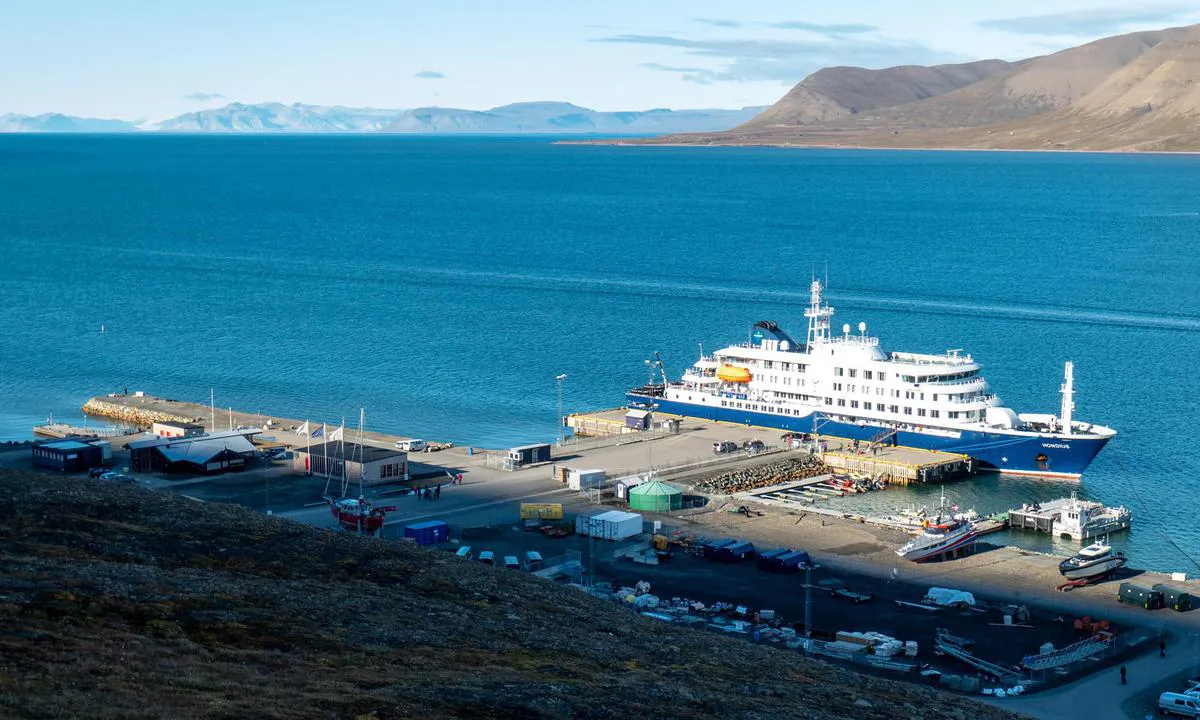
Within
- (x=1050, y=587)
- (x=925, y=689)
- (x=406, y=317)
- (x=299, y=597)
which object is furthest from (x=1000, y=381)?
(x=299, y=597)

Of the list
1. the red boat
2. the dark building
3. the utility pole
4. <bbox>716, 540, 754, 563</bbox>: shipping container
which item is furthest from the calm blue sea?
the red boat

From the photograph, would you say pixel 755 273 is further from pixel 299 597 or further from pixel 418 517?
pixel 299 597

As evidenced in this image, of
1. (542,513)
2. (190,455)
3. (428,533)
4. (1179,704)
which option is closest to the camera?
(1179,704)

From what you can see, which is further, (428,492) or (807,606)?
(428,492)

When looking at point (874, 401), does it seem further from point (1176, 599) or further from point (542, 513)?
point (1176, 599)

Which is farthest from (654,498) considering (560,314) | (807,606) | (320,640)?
(560,314)

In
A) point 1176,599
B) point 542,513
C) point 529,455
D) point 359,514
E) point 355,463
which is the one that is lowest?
point 1176,599
